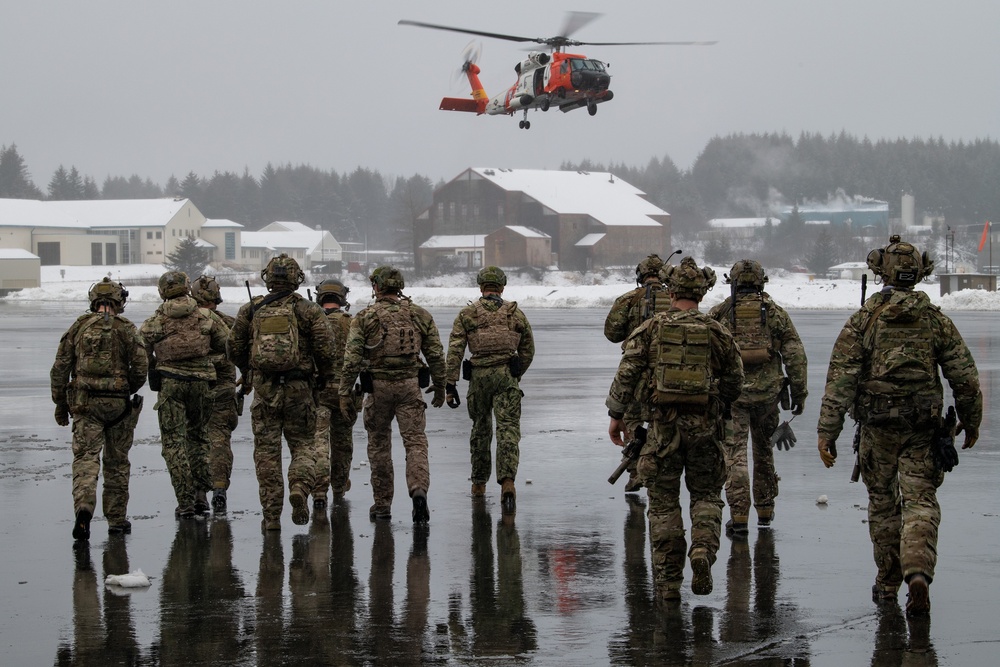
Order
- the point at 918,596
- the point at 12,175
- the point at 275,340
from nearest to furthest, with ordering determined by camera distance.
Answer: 1. the point at 918,596
2. the point at 275,340
3. the point at 12,175

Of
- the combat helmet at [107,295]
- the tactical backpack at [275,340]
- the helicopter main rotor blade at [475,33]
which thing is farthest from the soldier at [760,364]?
the helicopter main rotor blade at [475,33]

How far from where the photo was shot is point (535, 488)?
10.5 meters

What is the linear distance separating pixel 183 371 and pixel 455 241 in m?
97.1

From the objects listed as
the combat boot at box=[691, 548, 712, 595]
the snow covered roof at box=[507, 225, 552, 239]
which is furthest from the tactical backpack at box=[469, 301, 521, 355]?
the snow covered roof at box=[507, 225, 552, 239]

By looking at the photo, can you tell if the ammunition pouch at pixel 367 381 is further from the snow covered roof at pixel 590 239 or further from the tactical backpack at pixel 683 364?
the snow covered roof at pixel 590 239

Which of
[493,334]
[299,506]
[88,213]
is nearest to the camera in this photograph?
[299,506]

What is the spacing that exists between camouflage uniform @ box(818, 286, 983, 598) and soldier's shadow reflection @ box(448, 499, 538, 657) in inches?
76.6

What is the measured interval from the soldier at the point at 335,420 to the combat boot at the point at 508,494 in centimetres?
130

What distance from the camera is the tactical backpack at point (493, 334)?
33.1 feet

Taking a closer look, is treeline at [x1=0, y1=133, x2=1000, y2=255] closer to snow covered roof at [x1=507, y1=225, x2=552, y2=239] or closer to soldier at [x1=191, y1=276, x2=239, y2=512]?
snow covered roof at [x1=507, y1=225, x2=552, y2=239]

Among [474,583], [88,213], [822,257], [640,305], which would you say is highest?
[88,213]

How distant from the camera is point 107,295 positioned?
8852 millimetres

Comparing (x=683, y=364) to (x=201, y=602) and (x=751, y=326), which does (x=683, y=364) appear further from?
(x=201, y=602)

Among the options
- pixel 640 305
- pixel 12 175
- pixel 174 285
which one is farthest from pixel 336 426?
pixel 12 175
